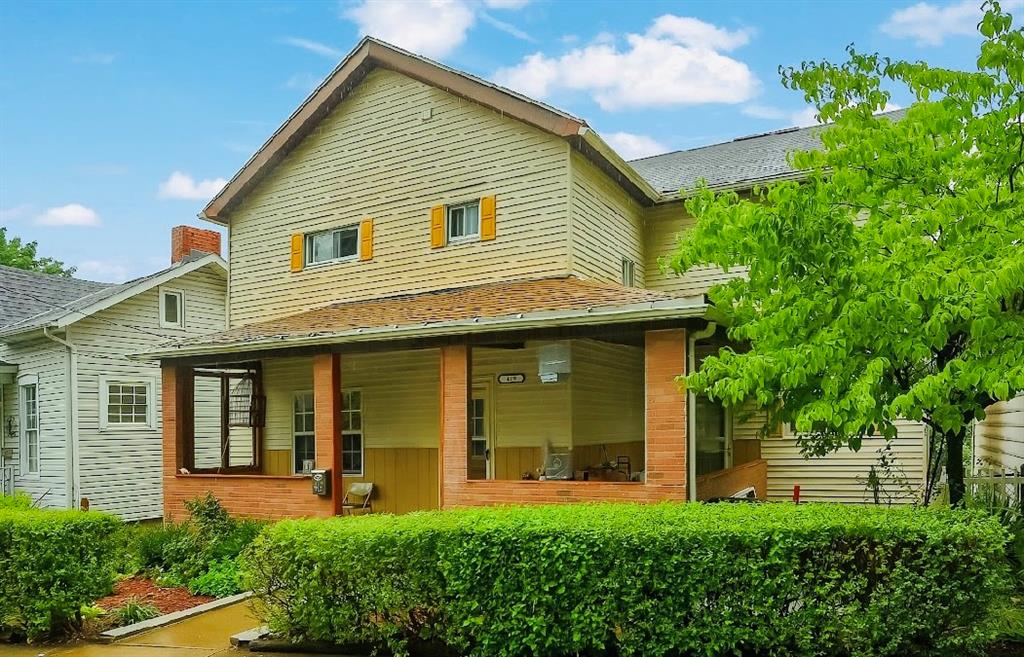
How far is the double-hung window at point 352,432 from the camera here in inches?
606

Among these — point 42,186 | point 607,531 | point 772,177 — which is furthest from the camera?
point 42,186

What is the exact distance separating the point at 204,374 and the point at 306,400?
1.95 meters

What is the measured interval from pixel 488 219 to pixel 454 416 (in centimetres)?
434

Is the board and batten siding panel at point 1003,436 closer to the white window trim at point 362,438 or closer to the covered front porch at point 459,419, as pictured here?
the covered front porch at point 459,419

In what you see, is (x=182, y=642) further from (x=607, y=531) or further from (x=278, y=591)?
(x=607, y=531)

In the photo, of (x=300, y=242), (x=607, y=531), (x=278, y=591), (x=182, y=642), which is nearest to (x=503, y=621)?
(x=607, y=531)

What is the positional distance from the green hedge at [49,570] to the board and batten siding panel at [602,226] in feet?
26.8

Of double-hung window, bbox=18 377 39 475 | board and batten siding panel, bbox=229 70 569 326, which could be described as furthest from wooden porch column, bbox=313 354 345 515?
double-hung window, bbox=18 377 39 475

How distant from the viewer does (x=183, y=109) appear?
29.2m

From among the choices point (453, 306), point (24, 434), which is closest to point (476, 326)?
point (453, 306)

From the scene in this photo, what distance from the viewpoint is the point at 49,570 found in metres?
8.24

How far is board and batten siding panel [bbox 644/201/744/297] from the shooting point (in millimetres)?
16219

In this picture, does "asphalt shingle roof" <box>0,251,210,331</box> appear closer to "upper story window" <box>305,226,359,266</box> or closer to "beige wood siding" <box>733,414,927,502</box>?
"upper story window" <box>305,226,359,266</box>

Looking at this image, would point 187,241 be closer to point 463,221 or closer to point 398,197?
point 398,197
